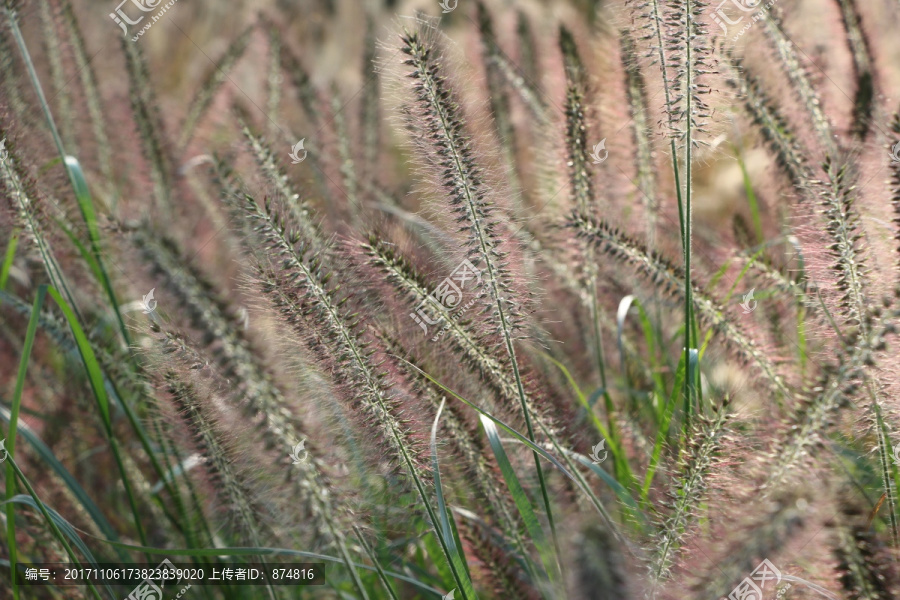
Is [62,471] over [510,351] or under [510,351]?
under

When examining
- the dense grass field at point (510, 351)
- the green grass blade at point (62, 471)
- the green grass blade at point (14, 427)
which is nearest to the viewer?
the dense grass field at point (510, 351)

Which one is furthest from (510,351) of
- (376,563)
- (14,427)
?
(14,427)

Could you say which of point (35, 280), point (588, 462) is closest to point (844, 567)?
point (588, 462)

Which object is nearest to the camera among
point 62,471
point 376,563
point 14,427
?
point 376,563

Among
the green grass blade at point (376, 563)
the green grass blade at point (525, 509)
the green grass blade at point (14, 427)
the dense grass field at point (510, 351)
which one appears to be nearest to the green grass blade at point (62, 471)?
the dense grass field at point (510, 351)

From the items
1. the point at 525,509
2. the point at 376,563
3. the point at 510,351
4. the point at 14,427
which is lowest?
the point at 376,563

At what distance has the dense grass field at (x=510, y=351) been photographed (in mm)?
1627

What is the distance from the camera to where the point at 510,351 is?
5.60ft

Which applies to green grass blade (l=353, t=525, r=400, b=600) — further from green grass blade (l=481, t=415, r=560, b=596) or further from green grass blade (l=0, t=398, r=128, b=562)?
green grass blade (l=0, t=398, r=128, b=562)

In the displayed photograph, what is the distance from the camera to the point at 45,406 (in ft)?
11.2

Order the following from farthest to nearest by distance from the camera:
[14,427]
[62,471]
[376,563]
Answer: [62,471]
[14,427]
[376,563]

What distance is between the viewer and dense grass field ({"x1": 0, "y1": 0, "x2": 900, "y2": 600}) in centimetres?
163

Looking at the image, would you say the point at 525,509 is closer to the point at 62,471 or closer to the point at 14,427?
the point at 14,427

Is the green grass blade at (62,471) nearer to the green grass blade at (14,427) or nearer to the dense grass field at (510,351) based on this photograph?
the dense grass field at (510,351)
